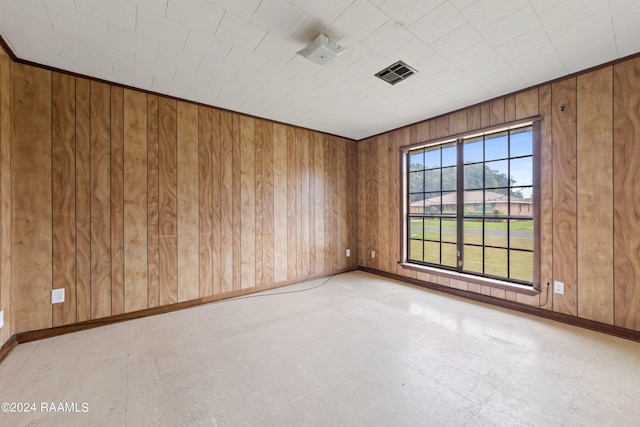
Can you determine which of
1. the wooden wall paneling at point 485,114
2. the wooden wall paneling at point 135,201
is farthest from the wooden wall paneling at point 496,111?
the wooden wall paneling at point 135,201

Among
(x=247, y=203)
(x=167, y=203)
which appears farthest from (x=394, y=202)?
(x=167, y=203)

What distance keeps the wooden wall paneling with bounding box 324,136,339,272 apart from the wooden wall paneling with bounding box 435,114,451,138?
1.76 metres

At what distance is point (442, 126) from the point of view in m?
3.60

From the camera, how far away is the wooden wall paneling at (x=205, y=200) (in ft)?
10.4

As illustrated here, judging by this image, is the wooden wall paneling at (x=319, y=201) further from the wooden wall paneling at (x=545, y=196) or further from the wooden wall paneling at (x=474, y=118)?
the wooden wall paneling at (x=545, y=196)

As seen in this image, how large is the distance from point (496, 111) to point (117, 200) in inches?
179

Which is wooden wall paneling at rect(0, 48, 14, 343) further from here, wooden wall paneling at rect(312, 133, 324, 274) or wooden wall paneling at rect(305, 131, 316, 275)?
wooden wall paneling at rect(312, 133, 324, 274)

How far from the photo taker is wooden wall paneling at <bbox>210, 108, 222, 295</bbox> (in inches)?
129

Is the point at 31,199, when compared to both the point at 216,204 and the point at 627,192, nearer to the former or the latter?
the point at 216,204

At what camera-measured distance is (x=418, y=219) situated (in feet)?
13.4

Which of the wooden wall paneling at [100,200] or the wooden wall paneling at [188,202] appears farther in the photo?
the wooden wall paneling at [188,202]

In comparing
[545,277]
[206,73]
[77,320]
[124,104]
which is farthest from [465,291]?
[124,104]

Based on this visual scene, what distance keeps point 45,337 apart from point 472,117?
5.31m

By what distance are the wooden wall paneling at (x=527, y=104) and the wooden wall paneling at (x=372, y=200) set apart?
6.97 ft
